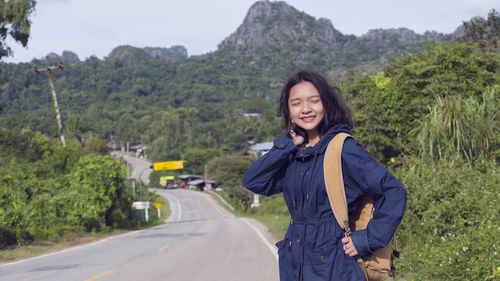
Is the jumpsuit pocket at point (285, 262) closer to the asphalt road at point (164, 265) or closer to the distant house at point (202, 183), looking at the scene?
the asphalt road at point (164, 265)

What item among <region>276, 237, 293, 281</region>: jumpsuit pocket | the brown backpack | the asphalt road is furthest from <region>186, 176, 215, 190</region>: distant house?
the brown backpack

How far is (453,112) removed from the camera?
37.0 ft

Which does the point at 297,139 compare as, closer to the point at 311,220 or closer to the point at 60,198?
the point at 311,220

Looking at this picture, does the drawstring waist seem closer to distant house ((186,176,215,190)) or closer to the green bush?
the green bush

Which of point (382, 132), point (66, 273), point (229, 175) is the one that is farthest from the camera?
point (229, 175)

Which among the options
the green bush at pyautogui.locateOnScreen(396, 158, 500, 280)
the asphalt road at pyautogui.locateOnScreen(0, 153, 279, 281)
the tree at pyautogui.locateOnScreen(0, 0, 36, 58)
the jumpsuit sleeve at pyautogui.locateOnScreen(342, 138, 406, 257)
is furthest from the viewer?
the tree at pyautogui.locateOnScreen(0, 0, 36, 58)

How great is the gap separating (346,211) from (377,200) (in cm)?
17

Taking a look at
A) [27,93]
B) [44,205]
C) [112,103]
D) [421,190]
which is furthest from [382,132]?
[112,103]

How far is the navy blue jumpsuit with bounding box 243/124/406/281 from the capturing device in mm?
2557

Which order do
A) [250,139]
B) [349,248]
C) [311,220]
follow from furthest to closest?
[250,139] → [311,220] → [349,248]

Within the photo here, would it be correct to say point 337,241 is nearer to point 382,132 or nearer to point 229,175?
point 382,132

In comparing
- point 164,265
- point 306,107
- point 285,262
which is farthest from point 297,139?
point 164,265

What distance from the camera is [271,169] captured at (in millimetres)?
2920

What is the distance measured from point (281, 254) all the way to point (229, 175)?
70.4 metres
